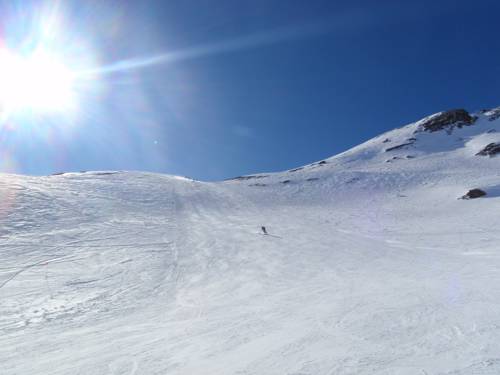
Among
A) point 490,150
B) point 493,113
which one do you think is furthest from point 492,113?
point 490,150

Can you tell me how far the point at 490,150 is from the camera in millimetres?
46812

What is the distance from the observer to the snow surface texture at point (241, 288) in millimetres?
4805

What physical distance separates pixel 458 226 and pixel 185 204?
61.7ft

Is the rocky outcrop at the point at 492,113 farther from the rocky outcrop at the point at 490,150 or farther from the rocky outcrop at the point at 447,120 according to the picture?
the rocky outcrop at the point at 490,150

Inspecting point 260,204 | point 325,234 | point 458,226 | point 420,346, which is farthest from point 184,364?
point 260,204

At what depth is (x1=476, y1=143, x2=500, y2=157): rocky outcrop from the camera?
46.1 m

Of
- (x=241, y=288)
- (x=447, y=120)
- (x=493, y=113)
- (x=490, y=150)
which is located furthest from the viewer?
(x=493, y=113)

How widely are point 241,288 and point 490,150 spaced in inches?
1962

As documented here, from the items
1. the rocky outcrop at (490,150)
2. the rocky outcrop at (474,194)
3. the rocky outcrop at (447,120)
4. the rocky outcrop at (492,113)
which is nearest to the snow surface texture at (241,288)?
the rocky outcrop at (474,194)

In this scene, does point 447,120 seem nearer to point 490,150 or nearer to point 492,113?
point 492,113

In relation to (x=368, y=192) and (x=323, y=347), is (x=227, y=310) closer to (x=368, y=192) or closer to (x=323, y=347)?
(x=323, y=347)

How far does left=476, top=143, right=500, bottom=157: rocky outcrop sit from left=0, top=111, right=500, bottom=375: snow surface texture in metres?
24.5

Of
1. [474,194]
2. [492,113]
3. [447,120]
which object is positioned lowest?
[474,194]

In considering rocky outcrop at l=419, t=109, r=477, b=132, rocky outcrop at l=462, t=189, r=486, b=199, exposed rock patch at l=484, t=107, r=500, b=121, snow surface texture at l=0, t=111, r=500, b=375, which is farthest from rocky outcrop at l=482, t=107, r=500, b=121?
snow surface texture at l=0, t=111, r=500, b=375
